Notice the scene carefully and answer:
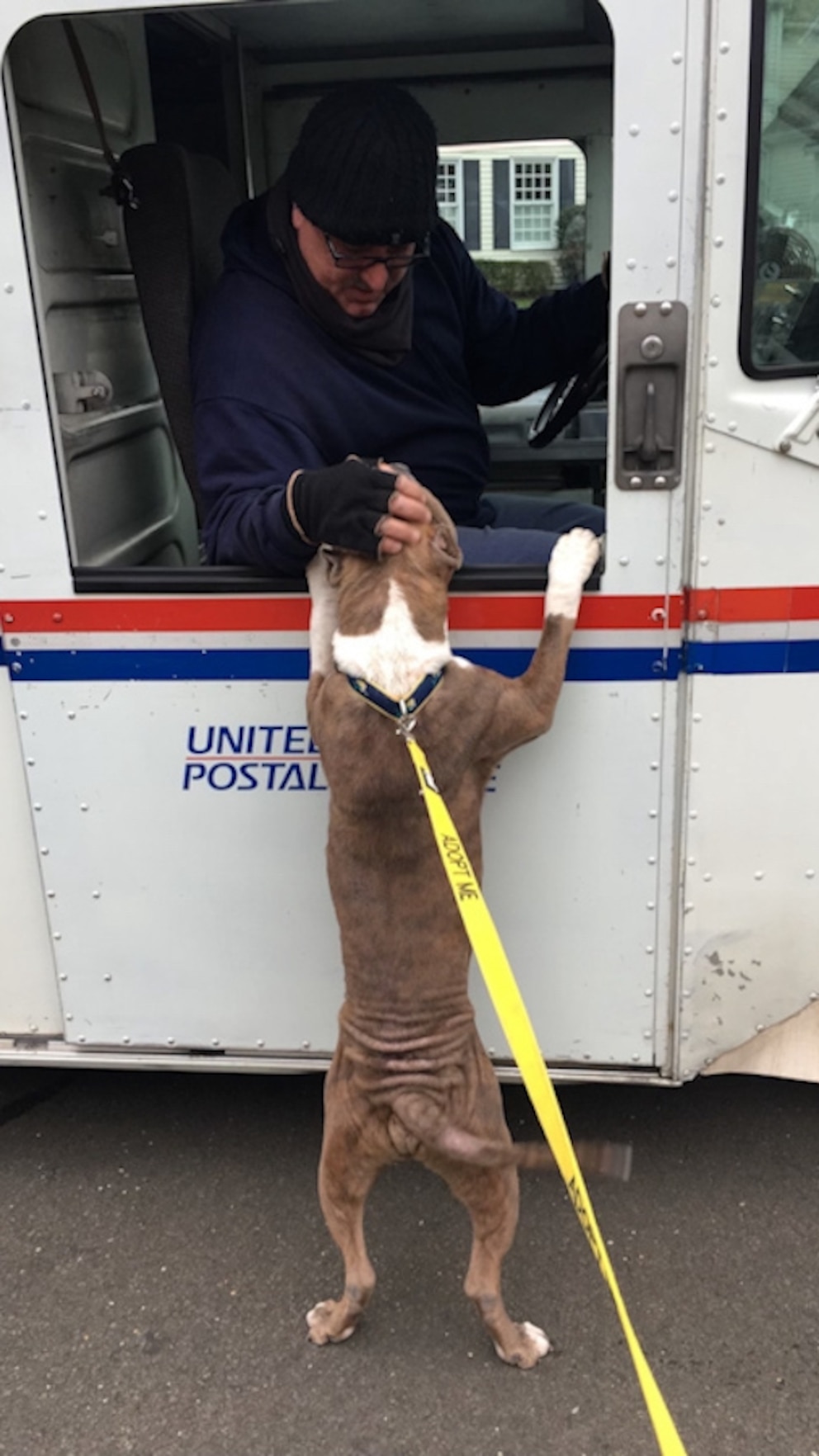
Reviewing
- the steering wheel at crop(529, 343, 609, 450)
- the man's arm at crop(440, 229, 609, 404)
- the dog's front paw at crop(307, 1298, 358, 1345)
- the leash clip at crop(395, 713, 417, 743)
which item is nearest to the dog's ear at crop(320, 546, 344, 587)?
the leash clip at crop(395, 713, 417, 743)

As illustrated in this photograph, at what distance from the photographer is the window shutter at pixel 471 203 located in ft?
11.8

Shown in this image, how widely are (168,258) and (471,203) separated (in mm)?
1551

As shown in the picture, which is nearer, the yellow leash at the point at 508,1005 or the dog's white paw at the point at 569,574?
the yellow leash at the point at 508,1005

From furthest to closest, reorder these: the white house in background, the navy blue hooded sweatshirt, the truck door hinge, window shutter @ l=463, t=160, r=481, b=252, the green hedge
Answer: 1. the green hedge
2. window shutter @ l=463, t=160, r=481, b=252
3. the white house in background
4. the truck door hinge
5. the navy blue hooded sweatshirt

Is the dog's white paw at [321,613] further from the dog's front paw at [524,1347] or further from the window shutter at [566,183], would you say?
the window shutter at [566,183]

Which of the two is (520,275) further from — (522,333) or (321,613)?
(321,613)

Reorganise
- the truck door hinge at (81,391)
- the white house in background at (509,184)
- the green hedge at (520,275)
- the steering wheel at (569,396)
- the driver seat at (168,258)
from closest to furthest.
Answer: the truck door hinge at (81,391) → the driver seat at (168,258) → the steering wheel at (569,396) → the white house in background at (509,184) → the green hedge at (520,275)

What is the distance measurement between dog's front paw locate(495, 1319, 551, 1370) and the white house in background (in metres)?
2.90

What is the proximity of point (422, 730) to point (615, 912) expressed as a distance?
25.4 inches

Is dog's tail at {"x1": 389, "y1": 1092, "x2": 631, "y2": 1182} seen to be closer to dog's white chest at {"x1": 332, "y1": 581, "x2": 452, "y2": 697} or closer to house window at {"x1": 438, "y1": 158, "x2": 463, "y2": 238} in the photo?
dog's white chest at {"x1": 332, "y1": 581, "x2": 452, "y2": 697}

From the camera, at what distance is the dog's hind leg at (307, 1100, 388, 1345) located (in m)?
2.11

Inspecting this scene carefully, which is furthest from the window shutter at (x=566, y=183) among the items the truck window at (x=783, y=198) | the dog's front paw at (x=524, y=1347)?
the dog's front paw at (x=524, y=1347)

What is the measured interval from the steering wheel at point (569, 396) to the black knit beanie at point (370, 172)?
77 cm

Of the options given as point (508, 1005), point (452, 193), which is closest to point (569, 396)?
point (452, 193)
